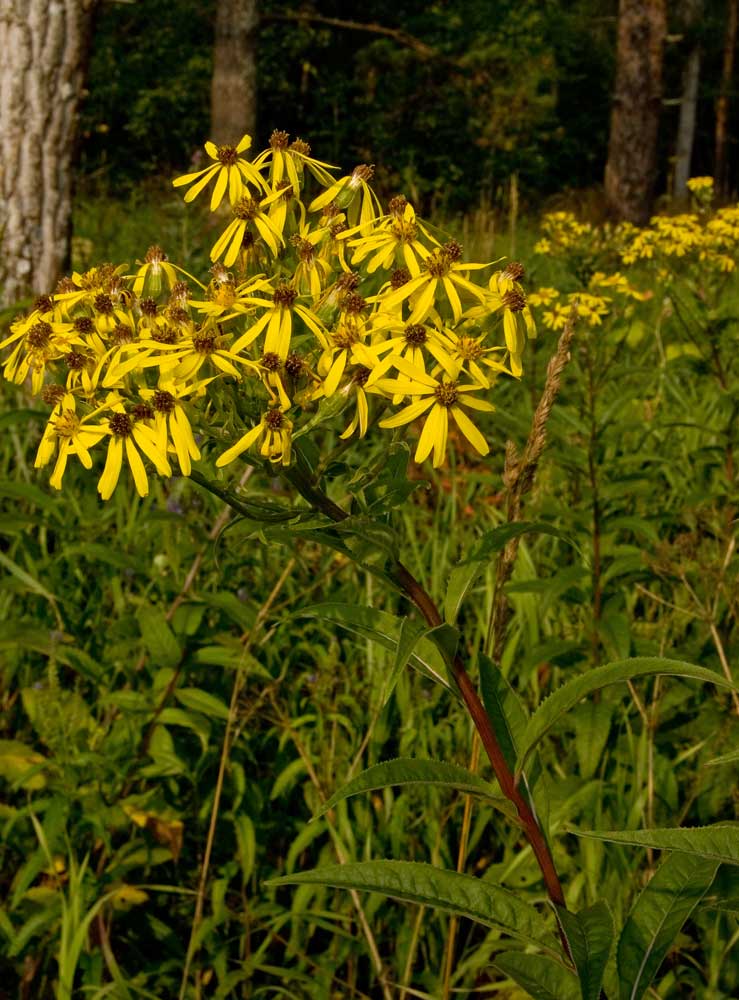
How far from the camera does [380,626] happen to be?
118 centimetres

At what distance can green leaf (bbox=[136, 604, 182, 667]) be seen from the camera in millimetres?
1960

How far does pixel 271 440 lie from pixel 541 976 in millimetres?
664

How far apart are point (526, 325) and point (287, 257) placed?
12.3 inches

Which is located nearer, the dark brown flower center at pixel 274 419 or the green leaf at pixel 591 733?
the dark brown flower center at pixel 274 419

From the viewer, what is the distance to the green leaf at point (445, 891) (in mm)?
1062

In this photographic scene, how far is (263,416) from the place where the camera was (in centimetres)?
109

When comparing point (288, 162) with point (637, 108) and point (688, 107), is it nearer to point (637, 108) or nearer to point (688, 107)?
point (637, 108)

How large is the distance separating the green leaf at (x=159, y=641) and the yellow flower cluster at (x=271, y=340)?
74 centimetres

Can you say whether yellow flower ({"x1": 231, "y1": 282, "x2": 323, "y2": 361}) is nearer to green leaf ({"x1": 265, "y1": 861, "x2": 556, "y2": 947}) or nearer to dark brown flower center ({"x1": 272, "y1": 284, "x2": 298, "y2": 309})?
dark brown flower center ({"x1": 272, "y1": 284, "x2": 298, "y2": 309})

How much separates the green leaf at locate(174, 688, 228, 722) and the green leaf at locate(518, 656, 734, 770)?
2.80 ft

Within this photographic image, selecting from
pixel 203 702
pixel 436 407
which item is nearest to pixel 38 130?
pixel 203 702

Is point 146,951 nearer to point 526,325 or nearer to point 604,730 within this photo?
point 604,730

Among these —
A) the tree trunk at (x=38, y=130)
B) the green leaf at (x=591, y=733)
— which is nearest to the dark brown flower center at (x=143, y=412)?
the green leaf at (x=591, y=733)

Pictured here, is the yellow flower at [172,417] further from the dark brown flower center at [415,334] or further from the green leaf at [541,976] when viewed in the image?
the green leaf at [541,976]
